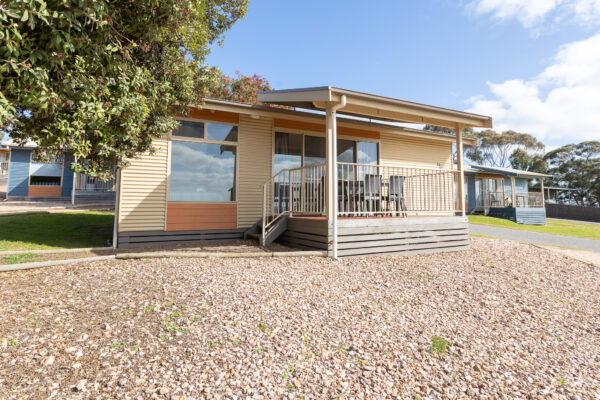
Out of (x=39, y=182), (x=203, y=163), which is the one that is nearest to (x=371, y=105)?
(x=203, y=163)

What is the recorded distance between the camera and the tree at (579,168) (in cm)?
3052

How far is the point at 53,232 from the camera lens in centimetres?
727

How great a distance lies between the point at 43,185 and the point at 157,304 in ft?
62.1

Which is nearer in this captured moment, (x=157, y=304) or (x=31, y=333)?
(x=31, y=333)

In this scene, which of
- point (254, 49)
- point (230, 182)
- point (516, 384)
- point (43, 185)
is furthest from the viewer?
point (43, 185)

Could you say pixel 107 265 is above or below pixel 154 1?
below

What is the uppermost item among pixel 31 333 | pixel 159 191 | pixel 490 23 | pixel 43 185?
pixel 490 23

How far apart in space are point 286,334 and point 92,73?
3.52m

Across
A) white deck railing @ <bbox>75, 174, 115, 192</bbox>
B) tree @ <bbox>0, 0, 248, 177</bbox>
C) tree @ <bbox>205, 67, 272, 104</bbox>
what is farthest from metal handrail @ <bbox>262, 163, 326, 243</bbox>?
white deck railing @ <bbox>75, 174, 115, 192</bbox>

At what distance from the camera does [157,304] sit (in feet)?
9.50

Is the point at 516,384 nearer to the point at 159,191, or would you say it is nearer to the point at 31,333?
the point at 31,333

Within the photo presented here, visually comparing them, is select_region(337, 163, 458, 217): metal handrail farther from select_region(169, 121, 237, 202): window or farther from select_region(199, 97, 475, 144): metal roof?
select_region(169, 121, 237, 202): window

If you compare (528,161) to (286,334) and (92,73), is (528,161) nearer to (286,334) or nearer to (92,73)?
(286,334)

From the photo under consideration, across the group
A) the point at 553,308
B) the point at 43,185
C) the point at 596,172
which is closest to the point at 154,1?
the point at 553,308
